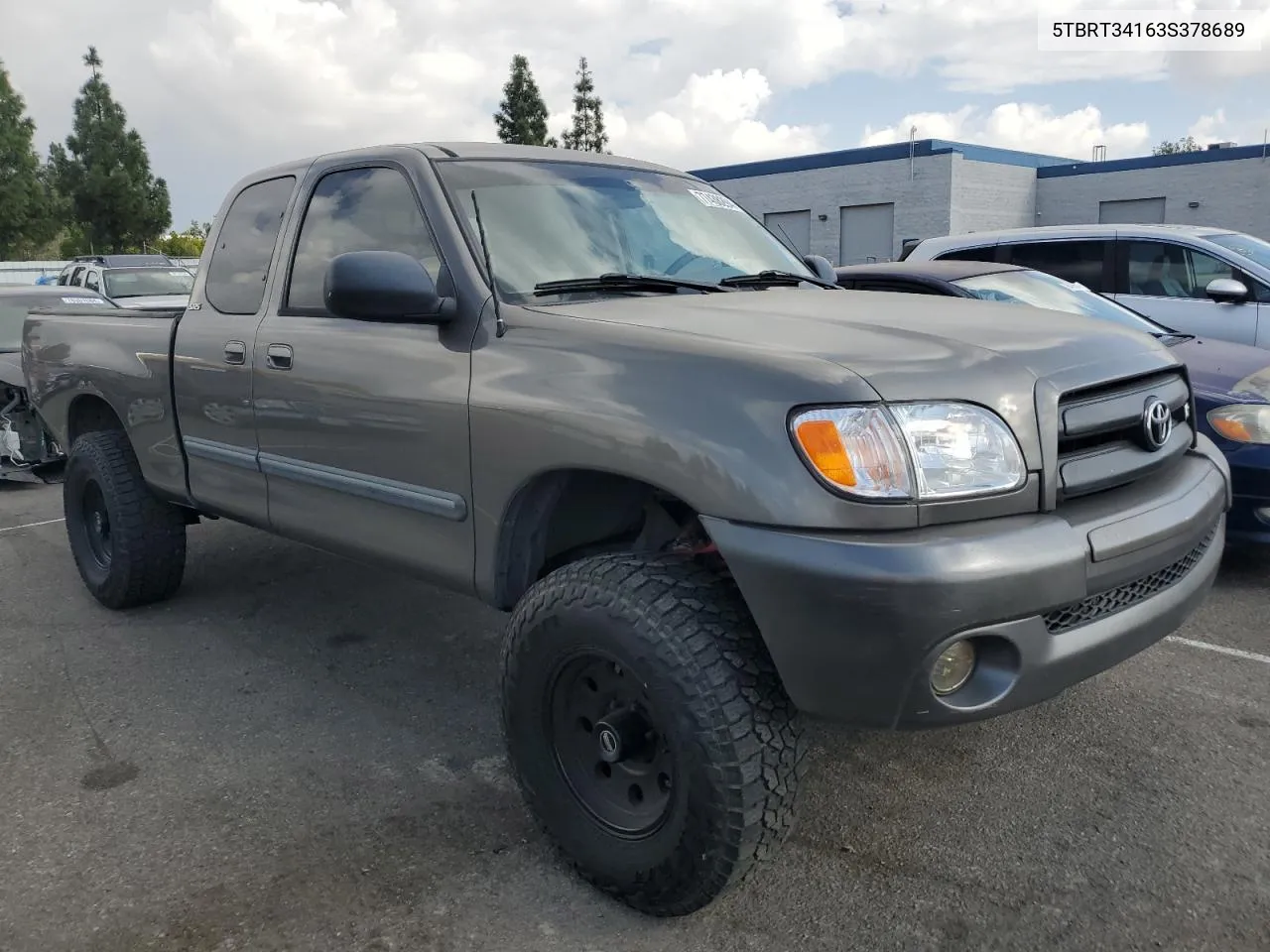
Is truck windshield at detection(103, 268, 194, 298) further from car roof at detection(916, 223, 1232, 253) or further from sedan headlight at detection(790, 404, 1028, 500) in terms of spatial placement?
sedan headlight at detection(790, 404, 1028, 500)

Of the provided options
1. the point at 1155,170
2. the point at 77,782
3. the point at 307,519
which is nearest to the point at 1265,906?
the point at 307,519

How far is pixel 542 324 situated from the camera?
2748 mm

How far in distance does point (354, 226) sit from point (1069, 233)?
638 cm

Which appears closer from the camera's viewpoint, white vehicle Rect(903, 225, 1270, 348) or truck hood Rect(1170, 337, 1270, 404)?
truck hood Rect(1170, 337, 1270, 404)

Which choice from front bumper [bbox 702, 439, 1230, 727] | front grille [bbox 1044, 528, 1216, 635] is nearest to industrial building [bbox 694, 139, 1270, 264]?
front grille [bbox 1044, 528, 1216, 635]

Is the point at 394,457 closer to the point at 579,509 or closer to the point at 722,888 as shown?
the point at 579,509

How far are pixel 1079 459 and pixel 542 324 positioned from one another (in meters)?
1.35

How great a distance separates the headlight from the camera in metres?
4.62

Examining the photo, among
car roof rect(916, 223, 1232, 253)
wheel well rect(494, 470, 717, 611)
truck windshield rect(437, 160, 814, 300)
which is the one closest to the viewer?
wheel well rect(494, 470, 717, 611)

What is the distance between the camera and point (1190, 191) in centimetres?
2630

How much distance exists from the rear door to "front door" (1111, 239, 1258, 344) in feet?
20.5

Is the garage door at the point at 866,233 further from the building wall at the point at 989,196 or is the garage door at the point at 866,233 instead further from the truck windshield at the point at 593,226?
the truck windshield at the point at 593,226

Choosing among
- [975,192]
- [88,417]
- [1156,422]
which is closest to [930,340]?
[1156,422]

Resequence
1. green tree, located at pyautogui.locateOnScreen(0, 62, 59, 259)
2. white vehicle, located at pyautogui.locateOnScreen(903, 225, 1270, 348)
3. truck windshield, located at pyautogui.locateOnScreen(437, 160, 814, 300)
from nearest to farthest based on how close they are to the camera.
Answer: truck windshield, located at pyautogui.locateOnScreen(437, 160, 814, 300)
white vehicle, located at pyautogui.locateOnScreen(903, 225, 1270, 348)
green tree, located at pyautogui.locateOnScreen(0, 62, 59, 259)
